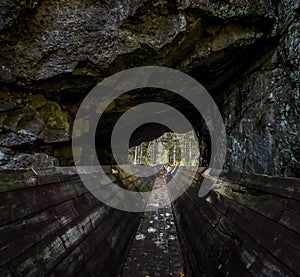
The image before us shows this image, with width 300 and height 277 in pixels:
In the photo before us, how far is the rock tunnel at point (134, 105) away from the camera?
1800mm

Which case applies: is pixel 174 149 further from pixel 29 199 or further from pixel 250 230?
pixel 29 199

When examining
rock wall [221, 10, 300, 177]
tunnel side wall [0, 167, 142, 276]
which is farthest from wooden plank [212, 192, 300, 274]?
rock wall [221, 10, 300, 177]

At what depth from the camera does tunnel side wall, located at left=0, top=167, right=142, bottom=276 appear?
1534 millimetres

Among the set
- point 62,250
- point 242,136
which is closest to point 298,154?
point 242,136

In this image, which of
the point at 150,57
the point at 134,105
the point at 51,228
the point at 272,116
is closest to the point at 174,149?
the point at 134,105

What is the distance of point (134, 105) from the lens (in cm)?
689

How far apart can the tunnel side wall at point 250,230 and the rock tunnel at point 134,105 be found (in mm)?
14

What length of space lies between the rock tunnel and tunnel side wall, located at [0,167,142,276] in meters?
0.01

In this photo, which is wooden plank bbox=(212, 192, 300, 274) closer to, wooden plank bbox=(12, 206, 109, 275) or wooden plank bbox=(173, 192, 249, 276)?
wooden plank bbox=(173, 192, 249, 276)

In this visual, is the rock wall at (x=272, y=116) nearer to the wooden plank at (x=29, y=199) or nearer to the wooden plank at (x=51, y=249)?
the wooden plank at (x=51, y=249)

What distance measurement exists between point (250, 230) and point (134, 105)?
5347 millimetres

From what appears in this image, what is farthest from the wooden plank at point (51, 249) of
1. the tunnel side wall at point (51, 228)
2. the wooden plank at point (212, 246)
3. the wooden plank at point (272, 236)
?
the wooden plank at point (272, 236)

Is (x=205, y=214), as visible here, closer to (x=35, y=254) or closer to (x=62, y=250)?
(x=62, y=250)

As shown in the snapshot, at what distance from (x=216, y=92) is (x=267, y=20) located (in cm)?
254
